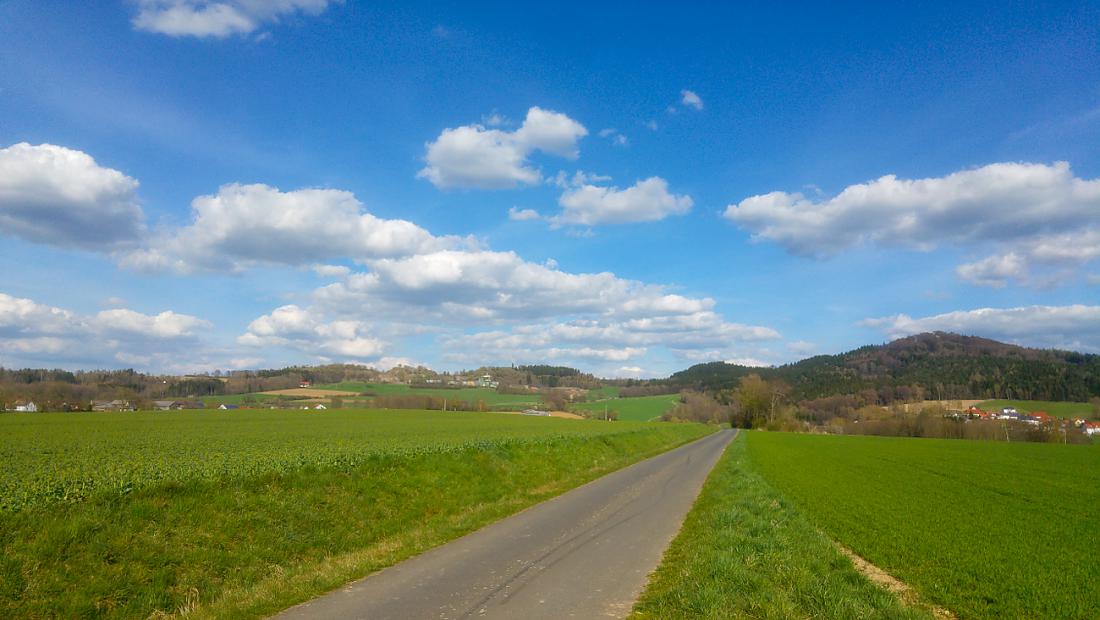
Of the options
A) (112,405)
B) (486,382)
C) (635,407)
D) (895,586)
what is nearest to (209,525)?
(895,586)

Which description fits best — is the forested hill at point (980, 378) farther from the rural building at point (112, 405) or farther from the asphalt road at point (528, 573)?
the asphalt road at point (528, 573)

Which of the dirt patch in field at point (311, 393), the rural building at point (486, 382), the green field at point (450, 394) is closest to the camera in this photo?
the dirt patch in field at point (311, 393)

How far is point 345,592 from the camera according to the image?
8805mm

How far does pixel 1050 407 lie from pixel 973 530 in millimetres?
140246

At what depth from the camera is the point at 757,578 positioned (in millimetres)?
8453

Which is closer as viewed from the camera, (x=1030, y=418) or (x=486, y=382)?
(x=1030, y=418)

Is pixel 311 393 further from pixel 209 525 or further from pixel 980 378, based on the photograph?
pixel 980 378

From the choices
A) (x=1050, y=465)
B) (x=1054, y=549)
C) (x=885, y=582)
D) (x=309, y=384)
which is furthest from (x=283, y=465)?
(x=309, y=384)

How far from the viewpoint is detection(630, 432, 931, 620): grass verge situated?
7.39 m

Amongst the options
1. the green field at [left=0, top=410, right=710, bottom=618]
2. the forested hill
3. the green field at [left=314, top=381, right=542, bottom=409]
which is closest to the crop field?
the green field at [left=0, top=410, right=710, bottom=618]

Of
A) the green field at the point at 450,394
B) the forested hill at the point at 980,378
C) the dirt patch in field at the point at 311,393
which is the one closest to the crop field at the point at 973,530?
the dirt patch in field at the point at 311,393

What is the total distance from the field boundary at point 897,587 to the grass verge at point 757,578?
0.47 m

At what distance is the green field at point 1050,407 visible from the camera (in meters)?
112

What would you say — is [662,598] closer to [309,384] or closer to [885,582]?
[885,582]
